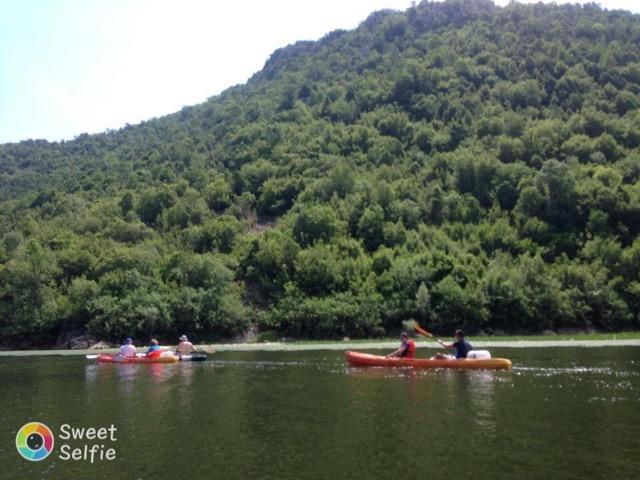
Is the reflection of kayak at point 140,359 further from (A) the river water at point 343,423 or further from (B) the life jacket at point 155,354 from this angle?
(A) the river water at point 343,423

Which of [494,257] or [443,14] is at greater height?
[443,14]

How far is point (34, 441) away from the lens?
777 inches

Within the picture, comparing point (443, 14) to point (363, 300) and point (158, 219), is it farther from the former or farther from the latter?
point (363, 300)

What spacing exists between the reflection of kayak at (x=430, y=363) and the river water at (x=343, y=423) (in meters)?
1.25

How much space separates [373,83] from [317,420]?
483 feet

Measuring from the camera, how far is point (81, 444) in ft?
63.2

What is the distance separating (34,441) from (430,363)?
2405 centimetres

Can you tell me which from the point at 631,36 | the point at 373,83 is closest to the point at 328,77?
the point at 373,83

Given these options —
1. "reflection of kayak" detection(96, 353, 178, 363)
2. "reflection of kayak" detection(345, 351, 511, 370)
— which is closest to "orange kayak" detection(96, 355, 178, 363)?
"reflection of kayak" detection(96, 353, 178, 363)

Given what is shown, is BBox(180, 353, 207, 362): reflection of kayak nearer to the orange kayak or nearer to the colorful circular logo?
the orange kayak


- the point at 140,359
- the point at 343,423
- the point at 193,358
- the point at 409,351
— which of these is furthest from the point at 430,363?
the point at 140,359

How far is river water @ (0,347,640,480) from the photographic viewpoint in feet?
52.5

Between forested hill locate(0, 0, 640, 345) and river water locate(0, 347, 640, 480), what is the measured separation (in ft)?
144

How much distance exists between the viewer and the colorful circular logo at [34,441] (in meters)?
18.2
